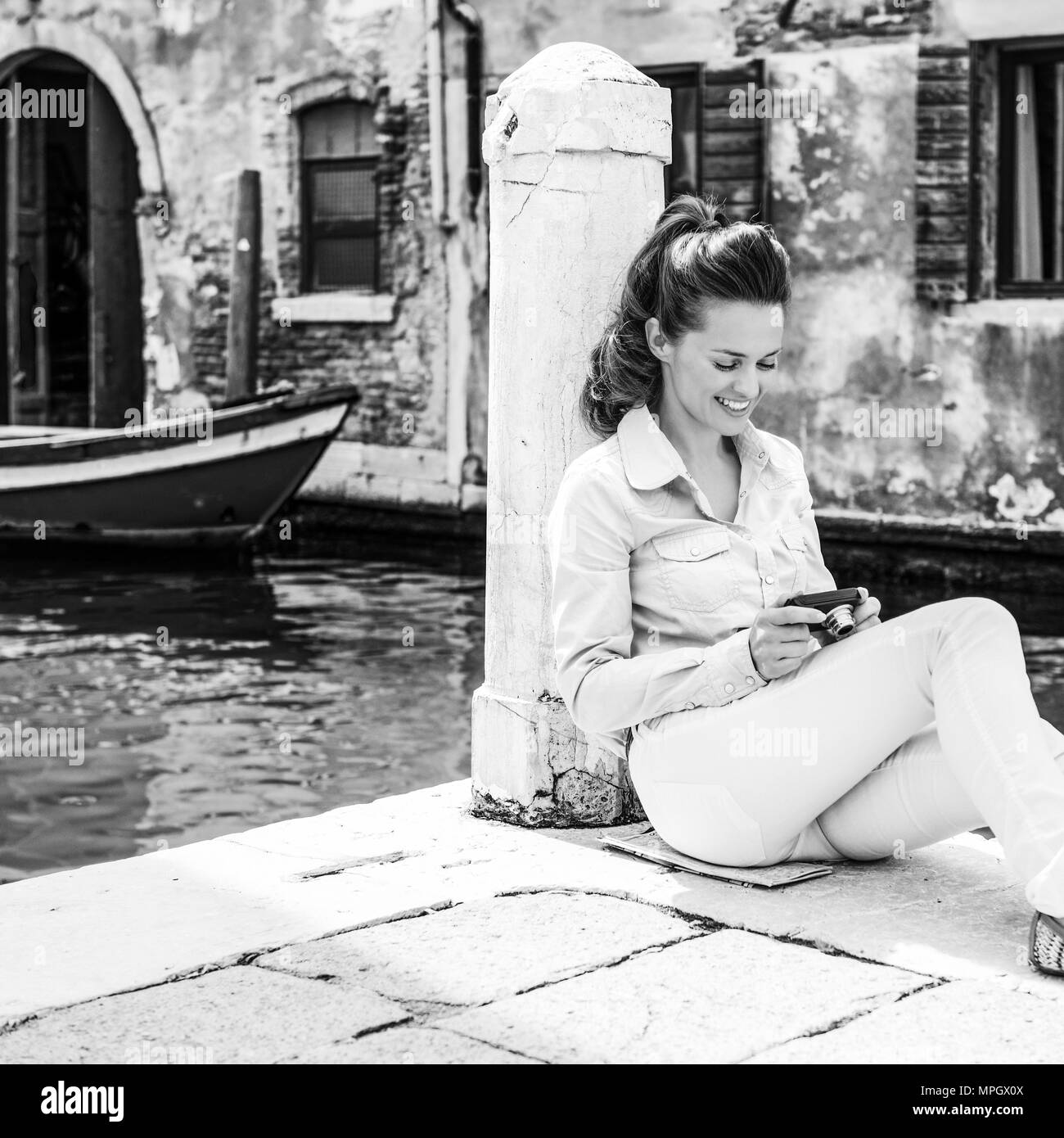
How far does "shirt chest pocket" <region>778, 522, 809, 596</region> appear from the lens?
3.27 metres

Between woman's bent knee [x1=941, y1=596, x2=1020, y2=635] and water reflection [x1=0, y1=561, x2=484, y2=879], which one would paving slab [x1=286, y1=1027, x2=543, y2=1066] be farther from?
water reflection [x1=0, y1=561, x2=484, y2=879]

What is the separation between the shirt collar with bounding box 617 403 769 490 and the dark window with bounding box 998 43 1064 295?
6748mm

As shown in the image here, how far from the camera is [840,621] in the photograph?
9.62 feet

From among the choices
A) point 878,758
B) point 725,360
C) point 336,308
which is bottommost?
point 878,758

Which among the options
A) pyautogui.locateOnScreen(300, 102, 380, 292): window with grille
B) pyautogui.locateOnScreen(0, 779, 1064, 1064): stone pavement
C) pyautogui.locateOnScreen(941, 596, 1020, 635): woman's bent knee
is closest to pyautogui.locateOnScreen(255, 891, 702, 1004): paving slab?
pyautogui.locateOnScreen(0, 779, 1064, 1064): stone pavement

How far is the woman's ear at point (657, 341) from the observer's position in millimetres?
3189

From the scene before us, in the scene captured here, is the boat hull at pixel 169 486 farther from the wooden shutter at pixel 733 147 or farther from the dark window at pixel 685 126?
the wooden shutter at pixel 733 147

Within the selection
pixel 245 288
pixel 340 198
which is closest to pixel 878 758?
pixel 245 288

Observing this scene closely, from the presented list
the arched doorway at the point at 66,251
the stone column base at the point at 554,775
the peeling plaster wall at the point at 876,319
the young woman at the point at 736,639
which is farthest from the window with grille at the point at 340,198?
the young woman at the point at 736,639

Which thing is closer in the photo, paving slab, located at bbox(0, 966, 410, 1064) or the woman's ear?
paving slab, located at bbox(0, 966, 410, 1064)

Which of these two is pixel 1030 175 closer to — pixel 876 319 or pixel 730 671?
pixel 876 319

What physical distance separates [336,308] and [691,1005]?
10139 millimetres
